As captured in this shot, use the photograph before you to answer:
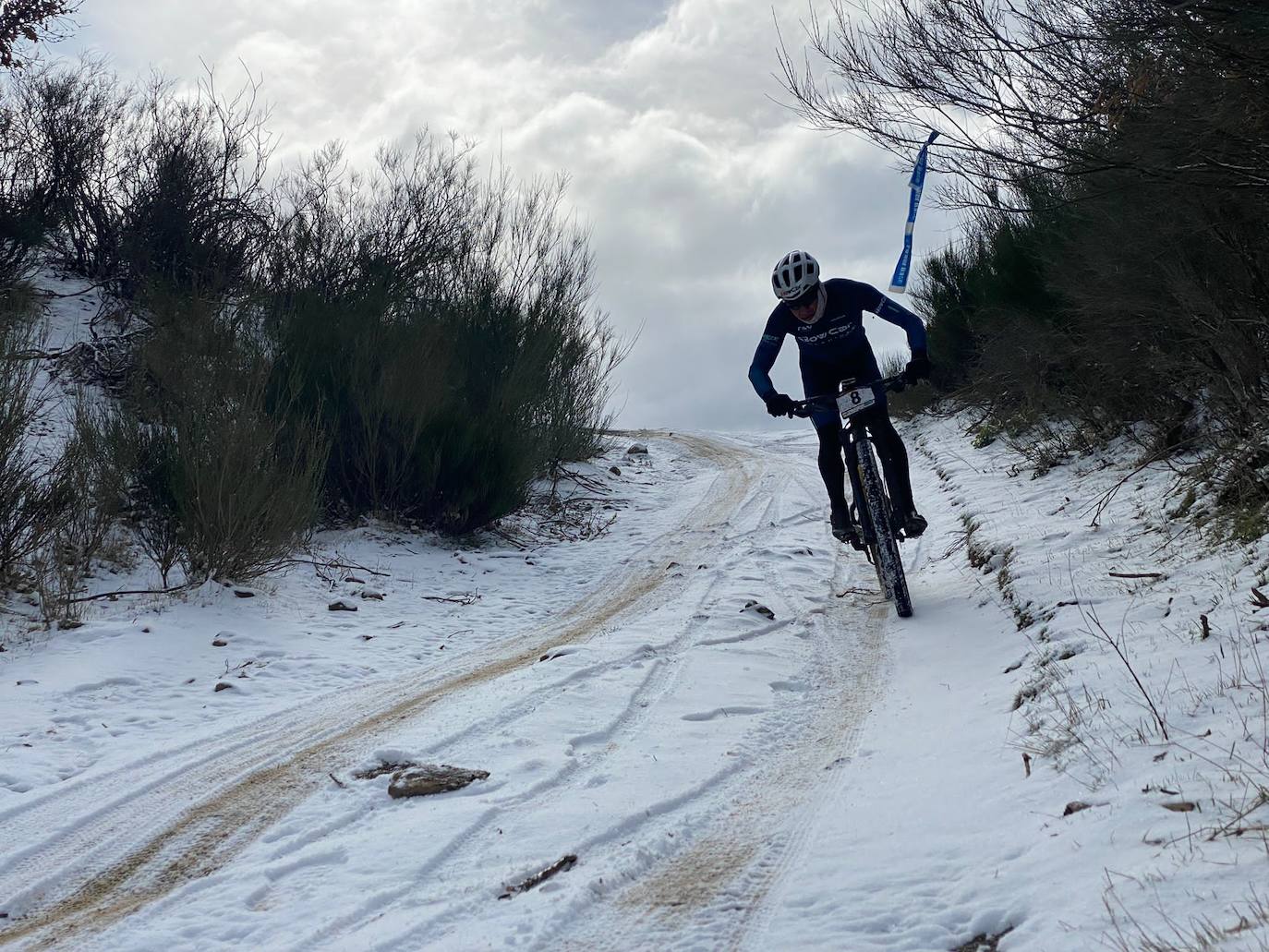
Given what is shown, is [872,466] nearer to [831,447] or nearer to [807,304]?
[831,447]

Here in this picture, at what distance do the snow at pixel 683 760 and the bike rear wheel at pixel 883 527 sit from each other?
215mm

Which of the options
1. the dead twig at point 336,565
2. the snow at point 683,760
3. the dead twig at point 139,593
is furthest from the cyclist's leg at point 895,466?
the dead twig at point 139,593

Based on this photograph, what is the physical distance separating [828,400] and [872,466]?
55 centimetres

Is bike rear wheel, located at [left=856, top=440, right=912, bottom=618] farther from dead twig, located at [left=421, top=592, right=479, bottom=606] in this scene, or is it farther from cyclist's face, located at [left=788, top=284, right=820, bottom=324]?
dead twig, located at [left=421, top=592, right=479, bottom=606]

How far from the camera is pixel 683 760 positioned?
433 cm

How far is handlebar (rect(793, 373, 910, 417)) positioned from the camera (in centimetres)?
667

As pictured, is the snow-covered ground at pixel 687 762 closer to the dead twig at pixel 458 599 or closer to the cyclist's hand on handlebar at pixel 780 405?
the dead twig at pixel 458 599

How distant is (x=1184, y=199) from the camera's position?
698 centimetres

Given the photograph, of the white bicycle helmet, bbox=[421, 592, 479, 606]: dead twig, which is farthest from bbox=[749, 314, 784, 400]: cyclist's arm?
bbox=[421, 592, 479, 606]: dead twig

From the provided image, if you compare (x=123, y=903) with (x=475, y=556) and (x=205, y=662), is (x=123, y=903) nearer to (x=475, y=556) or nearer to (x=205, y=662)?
(x=205, y=662)

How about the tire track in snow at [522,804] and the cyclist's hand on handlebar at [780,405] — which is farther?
the cyclist's hand on handlebar at [780,405]

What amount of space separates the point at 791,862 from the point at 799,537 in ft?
25.0

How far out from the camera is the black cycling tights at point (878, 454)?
22.2ft

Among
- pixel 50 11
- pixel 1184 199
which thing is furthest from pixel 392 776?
pixel 50 11
